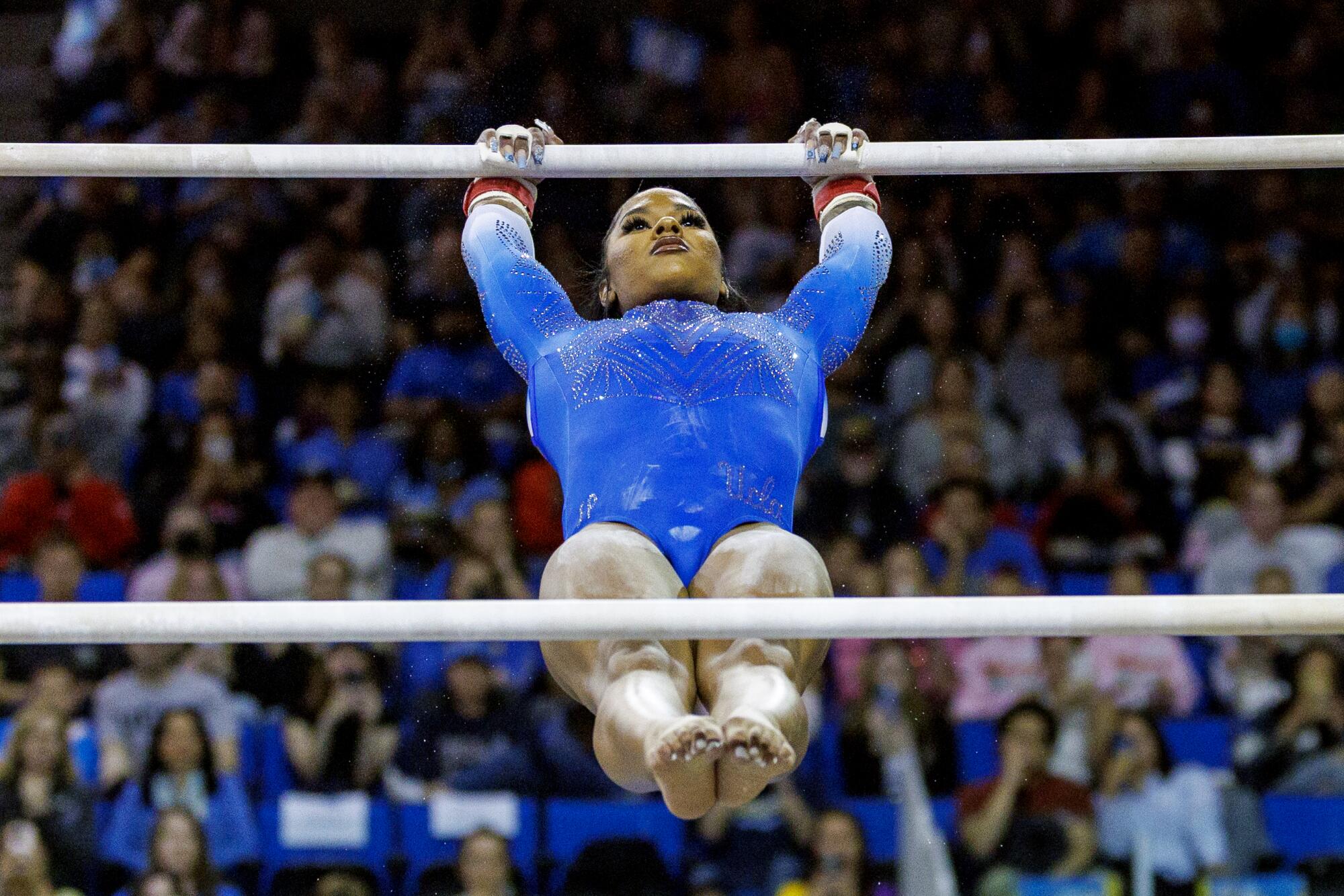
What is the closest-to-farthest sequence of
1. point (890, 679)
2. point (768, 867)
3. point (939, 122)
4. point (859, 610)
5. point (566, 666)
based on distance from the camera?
point (859, 610), point (566, 666), point (768, 867), point (890, 679), point (939, 122)

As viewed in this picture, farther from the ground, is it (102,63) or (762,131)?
(102,63)

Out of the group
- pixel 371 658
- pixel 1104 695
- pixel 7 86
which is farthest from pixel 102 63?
pixel 1104 695

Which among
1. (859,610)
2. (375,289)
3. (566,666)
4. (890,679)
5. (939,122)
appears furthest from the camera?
(939,122)

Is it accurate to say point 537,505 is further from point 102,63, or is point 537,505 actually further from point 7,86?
point 7,86

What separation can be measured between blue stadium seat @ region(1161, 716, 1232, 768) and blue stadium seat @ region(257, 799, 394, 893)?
236 cm

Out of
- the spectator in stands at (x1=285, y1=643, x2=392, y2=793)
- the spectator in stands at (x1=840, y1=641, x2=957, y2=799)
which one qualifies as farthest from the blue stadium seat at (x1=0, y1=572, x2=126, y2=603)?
the spectator in stands at (x1=840, y1=641, x2=957, y2=799)

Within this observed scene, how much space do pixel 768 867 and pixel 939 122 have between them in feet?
10.4

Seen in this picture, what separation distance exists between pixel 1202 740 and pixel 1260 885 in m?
0.50

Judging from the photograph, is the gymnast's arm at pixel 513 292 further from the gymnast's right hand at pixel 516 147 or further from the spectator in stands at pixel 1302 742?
the spectator in stands at pixel 1302 742

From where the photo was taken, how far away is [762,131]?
20.9 ft

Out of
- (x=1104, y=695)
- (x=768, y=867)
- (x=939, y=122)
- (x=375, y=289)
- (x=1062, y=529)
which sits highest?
(x=939, y=122)

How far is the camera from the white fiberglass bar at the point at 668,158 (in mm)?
2814

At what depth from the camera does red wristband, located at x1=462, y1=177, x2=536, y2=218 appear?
3410 millimetres

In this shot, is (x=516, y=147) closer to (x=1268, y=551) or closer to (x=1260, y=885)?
(x=1260, y=885)
